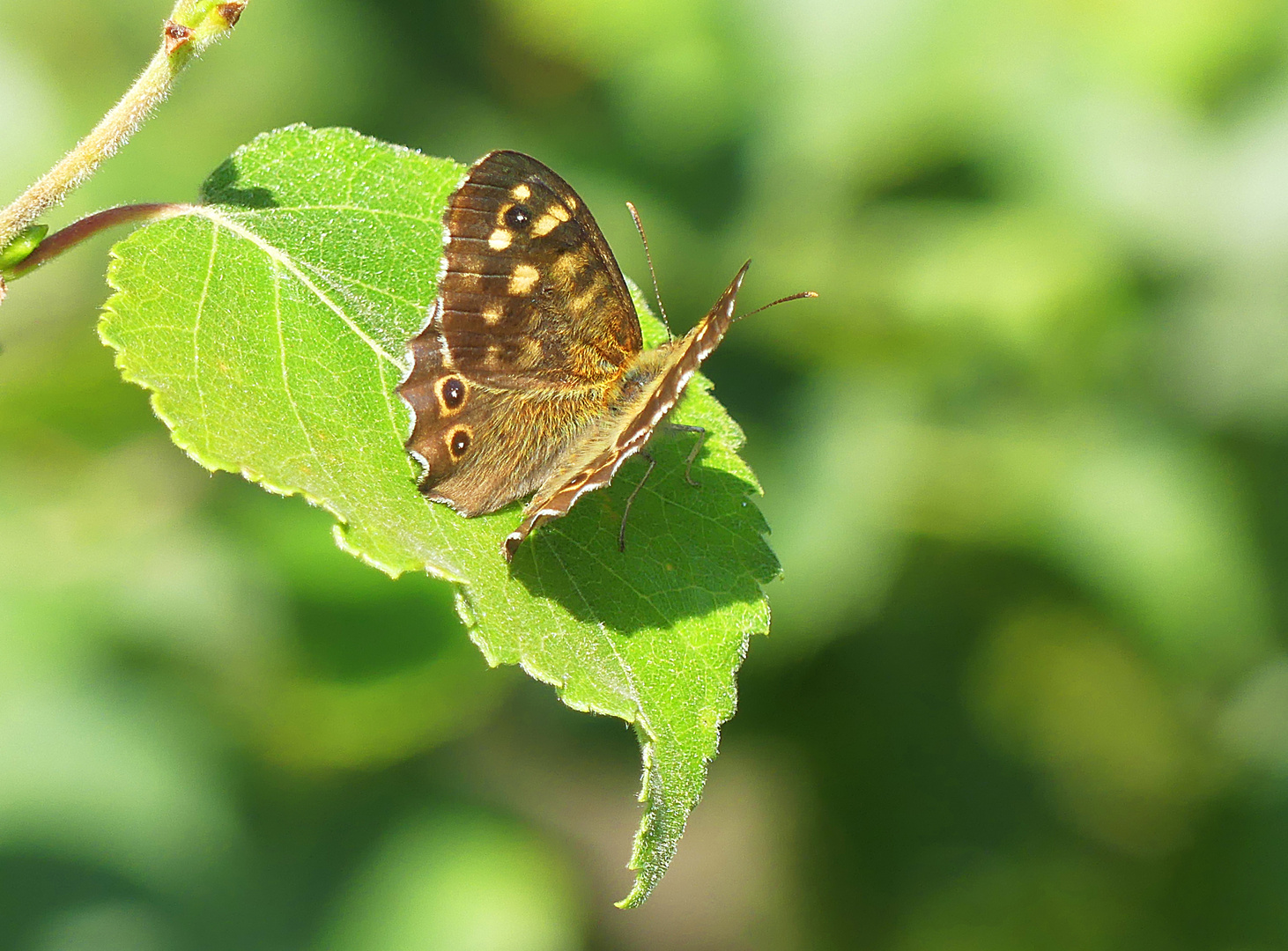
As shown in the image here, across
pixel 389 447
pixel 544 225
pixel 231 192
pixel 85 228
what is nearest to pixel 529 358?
pixel 544 225

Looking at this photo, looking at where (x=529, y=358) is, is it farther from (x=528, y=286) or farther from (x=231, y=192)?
(x=231, y=192)

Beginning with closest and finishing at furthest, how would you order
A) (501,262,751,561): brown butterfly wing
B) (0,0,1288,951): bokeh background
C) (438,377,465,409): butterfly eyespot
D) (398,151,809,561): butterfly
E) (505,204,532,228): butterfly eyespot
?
(501,262,751,561): brown butterfly wing, (398,151,809,561): butterfly, (438,377,465,409): butterfly eyespot, (505,204,532,228): butterfly eyespot, (0,0,1288,951): bokeh background

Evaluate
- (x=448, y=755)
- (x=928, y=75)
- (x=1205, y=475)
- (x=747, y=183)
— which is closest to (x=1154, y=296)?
(x=1205, y=475)

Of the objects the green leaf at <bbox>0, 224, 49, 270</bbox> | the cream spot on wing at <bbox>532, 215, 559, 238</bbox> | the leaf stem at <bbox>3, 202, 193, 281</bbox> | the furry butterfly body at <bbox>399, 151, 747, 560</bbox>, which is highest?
the green leaf at <bbox>0, 224, 49, 270</bbox>

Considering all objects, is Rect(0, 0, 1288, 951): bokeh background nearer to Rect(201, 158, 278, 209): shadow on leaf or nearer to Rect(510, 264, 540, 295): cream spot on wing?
Rect(510, 264, 540, 295): cream spot on wing

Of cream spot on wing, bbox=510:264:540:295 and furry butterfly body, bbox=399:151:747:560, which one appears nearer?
furry butterfly body, bbox=399:151:747:560

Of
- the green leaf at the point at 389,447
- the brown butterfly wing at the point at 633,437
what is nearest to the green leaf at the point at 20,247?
the green leaf at the point at 389,447

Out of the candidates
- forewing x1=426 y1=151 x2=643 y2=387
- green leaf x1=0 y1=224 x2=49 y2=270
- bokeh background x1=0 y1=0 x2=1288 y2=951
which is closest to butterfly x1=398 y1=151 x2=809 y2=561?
forewing x1=426 y1=151 x2=643 y2=387

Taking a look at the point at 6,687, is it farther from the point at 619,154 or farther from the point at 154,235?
the point at 619,154
